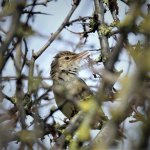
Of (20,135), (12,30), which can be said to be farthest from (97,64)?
(12,30)

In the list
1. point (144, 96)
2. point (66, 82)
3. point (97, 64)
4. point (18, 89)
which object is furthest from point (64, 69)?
point (144, 96)

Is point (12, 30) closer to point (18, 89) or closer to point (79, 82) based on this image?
point (18, 89)

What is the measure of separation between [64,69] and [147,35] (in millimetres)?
7470

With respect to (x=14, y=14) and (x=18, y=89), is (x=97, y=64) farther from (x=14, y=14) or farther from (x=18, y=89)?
(x=14, y=14)

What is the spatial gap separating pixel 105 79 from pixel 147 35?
331 mm

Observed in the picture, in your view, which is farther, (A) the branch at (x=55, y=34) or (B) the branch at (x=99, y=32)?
(B) the branch at (x=99, y=32)

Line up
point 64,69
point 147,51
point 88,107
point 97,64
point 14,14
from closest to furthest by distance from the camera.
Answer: point 147,51 → point 88,107 → point 14,14 → point 97,64 → point 64,69

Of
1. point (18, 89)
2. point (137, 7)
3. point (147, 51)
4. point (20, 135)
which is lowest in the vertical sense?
point (20, 135)

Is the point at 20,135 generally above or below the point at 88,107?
below

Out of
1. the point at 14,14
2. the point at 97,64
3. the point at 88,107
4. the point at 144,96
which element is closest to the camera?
the point at 144,96

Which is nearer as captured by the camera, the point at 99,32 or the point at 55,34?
the point at 55,34

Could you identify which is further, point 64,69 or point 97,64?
point 64,69

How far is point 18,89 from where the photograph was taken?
10.5 ft

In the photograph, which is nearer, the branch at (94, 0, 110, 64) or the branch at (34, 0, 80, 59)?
the branch at (34, 0, 80, 59)
